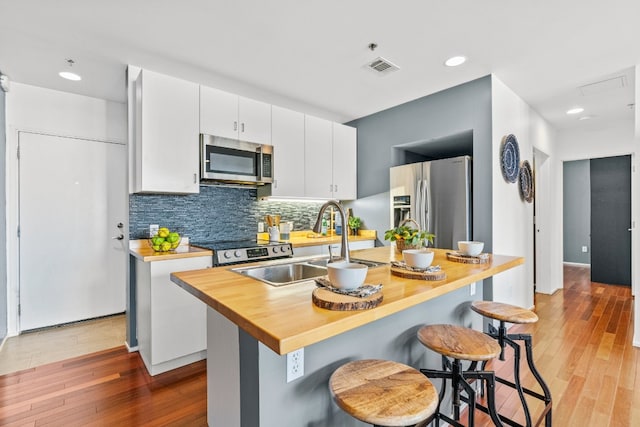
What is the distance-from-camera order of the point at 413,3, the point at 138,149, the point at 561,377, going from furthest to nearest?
the point at 138,149 → the point at 561,377 → the point at 413,3

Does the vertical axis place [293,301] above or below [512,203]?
below

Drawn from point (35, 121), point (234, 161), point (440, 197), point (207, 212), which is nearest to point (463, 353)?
point (440, 197)

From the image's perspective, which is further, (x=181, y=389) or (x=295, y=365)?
(x=181, y=389)

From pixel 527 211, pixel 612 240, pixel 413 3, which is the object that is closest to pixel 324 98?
pixel 413 3

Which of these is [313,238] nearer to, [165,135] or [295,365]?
[165,135]

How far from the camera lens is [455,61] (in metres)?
2.68

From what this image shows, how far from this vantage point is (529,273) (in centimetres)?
384

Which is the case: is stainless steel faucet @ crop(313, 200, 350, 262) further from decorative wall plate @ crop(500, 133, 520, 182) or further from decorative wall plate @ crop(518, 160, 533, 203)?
decorative wall plate @ crop(518, 160, 533, 203)

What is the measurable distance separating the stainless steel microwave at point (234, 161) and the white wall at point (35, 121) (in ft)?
5.06

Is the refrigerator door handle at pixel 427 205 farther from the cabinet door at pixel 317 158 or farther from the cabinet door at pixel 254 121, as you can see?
the cabinet door at pixel 254 121

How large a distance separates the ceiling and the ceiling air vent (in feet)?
0.17

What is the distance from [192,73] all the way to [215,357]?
2468mm

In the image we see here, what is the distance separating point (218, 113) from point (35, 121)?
6.20 feet

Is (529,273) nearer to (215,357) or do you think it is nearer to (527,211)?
(527,211)
